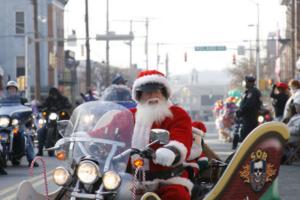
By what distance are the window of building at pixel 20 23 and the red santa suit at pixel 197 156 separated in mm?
57067

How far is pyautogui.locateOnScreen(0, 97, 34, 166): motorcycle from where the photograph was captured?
19.6 meters

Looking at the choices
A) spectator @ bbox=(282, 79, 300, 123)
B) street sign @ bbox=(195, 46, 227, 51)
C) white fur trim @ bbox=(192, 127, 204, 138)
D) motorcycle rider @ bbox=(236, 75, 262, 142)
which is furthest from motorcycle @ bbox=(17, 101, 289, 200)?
street sign @ bbox=(195, 46, 227, 51)

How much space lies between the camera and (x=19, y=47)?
217ft

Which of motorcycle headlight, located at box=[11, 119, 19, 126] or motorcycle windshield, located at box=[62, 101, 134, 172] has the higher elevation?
motorcycle windshield, located at box=[62, 101, 134, 172]

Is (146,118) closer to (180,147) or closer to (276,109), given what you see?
(180,147)

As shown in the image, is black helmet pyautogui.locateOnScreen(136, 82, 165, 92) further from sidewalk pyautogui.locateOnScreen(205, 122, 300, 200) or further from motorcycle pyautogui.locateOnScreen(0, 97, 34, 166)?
motorcycle pyautogui.locateOnScreen(0, 97, 34, 166)

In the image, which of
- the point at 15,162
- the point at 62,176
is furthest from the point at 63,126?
the point at 15,162

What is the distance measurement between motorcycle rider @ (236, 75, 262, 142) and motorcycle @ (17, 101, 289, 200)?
45.7 ft

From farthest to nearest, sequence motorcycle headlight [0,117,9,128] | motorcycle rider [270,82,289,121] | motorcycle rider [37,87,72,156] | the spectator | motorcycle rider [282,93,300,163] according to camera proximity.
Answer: motorcycle rider [37,87,72,156] → motorcycle rider [270,82,289,121] → the spectator → motorcycle rider [282,93,300,163] → motorcycle headlight [0,117,9,128]

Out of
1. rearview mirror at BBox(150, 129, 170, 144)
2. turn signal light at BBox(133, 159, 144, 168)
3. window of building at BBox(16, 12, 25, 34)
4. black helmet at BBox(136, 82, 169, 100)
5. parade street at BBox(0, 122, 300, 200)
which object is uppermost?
window of building at BBox(16, 12, 25, 34)

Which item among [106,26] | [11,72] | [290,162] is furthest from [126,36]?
[290,162]

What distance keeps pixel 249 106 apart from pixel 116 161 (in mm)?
15743

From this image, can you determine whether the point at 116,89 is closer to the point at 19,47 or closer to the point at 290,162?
the point at 290,162

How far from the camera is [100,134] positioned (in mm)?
7930
